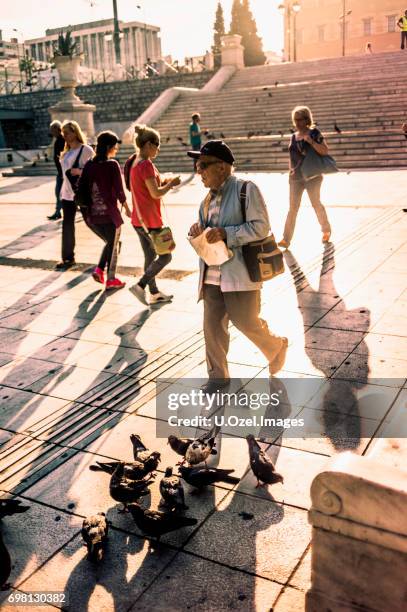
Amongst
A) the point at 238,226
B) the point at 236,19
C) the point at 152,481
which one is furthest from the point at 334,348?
the point at 236,19

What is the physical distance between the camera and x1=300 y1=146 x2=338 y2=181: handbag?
8.97 metres

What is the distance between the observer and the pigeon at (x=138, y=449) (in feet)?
12.3

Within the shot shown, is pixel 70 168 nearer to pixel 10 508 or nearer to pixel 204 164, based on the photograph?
pixel 204 164

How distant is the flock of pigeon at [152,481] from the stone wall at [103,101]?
109 ft

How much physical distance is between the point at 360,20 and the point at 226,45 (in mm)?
35357

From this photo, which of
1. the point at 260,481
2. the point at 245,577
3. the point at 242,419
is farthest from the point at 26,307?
the point at 245,577

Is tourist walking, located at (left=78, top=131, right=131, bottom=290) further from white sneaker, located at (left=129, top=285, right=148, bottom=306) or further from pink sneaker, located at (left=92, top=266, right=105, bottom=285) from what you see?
white sneaker, located at (left=129, top=285, right=148, bottom=306)

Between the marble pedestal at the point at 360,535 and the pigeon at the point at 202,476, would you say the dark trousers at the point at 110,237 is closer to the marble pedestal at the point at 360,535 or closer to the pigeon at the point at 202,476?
the pigeon at the point at 202,476

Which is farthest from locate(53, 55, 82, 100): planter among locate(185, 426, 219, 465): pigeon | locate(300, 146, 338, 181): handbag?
locate(185, 426, 219, 465): pigeon

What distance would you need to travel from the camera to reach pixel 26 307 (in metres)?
7.50

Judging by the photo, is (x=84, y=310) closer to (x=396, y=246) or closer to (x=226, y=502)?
(x=226, y=502)

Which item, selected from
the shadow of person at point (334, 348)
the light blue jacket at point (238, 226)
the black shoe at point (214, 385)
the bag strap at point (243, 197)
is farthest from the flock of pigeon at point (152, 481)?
the bag strap at point (243, 197)

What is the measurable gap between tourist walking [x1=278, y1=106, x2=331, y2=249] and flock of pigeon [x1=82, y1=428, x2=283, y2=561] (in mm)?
5739

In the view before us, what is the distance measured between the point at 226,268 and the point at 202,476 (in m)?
1.60
